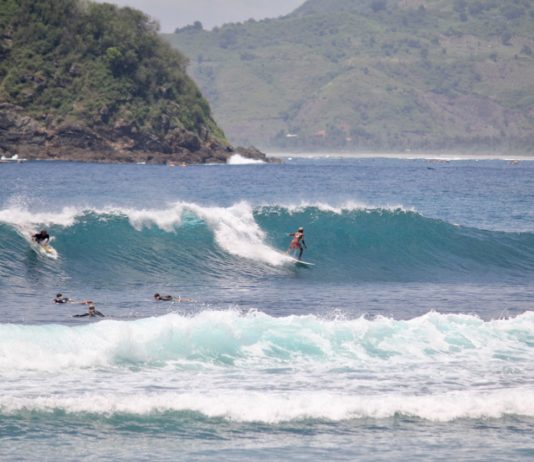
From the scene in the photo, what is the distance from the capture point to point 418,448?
15.8 m

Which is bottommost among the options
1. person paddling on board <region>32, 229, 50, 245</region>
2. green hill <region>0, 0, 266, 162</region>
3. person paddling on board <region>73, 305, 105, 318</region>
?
person paddling on board <region>73, 305, 105, 318</region>

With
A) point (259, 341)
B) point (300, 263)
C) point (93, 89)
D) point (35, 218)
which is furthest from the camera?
point (93, 89)

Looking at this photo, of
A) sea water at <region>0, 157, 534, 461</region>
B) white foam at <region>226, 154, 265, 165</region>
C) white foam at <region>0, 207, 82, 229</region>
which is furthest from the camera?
white foam at <region>226, 154, 265, 165</region>

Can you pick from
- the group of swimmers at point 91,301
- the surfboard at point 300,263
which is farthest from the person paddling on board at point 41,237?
the surfboard at point 300,263

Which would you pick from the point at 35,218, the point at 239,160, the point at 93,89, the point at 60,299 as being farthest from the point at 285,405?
the point at 239,160

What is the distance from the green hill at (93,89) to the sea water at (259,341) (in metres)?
94.8

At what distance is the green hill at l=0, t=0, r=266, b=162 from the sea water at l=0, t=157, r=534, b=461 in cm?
9483

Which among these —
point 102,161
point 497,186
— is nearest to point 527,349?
point 497,186

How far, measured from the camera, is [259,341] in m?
21.4

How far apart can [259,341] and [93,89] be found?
125 m

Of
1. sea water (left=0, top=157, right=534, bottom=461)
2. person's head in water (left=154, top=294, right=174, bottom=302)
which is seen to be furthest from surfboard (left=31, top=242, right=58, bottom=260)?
person's head in water (left=154, top=294, right=174, bottom=302)

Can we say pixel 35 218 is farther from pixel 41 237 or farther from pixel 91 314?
pixel 91 314

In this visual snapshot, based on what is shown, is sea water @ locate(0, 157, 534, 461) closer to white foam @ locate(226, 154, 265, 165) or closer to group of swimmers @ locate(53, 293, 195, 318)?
group of swimmers @ locate(53, 293, 195, 318)

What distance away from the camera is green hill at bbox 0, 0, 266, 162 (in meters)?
132
